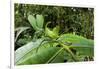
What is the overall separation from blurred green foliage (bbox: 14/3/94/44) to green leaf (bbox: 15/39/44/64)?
0.09m

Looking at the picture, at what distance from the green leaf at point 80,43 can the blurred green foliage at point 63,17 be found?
45 mm

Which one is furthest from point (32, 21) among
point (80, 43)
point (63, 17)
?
point (80, 43)

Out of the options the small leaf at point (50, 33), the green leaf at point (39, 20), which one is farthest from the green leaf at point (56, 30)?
the green leaf at point (39, 20)

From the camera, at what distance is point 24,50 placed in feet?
5.98

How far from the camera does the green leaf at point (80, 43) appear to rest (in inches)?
76.9

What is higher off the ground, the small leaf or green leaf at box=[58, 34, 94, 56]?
the small leaf

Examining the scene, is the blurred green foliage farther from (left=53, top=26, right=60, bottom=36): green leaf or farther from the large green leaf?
the large green leaf

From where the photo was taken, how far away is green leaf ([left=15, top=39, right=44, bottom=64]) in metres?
1.80

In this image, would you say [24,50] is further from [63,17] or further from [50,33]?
[63,17]

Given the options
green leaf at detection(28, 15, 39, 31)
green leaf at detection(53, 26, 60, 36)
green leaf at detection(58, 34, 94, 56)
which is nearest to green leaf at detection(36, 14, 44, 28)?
green leaf at detection(28, 15, 39, 31)

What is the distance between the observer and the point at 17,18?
5.94ft

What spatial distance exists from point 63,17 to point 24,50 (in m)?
0.53

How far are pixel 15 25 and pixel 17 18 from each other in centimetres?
7
